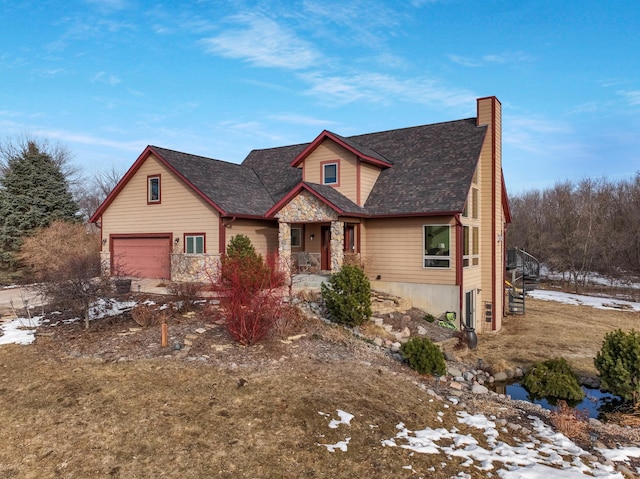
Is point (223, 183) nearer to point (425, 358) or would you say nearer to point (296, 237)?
point (296, 237)

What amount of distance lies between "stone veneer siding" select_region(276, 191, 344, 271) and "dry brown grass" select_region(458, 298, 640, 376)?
6052 mm

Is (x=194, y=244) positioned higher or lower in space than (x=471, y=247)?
higher

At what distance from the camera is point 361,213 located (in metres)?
17.0

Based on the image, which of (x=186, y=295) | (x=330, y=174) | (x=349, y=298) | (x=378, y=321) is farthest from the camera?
(x=330, y=174)

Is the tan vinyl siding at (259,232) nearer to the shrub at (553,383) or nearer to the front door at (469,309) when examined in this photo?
Result: the front door at (469,309)

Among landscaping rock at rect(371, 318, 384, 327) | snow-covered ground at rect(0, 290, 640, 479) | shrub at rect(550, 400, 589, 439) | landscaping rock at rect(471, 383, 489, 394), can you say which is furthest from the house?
snow-covered ground at rect(0, 290, 640, 479)

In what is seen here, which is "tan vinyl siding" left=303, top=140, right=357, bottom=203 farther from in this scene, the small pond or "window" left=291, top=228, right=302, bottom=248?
the small pond

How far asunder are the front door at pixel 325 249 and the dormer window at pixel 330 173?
201cm

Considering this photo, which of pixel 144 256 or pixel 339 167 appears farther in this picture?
pixel 144 256

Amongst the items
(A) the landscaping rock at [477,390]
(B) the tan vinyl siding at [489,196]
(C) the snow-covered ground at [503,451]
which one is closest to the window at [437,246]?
(B) the tan vinyl siding at [489,196]

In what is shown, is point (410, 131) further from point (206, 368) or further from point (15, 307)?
point (15, 307)

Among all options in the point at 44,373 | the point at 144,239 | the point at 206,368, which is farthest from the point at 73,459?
the point at 144,239

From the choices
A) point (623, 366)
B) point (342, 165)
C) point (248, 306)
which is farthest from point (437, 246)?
point (248, 306)

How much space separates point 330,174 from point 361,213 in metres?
2.85
